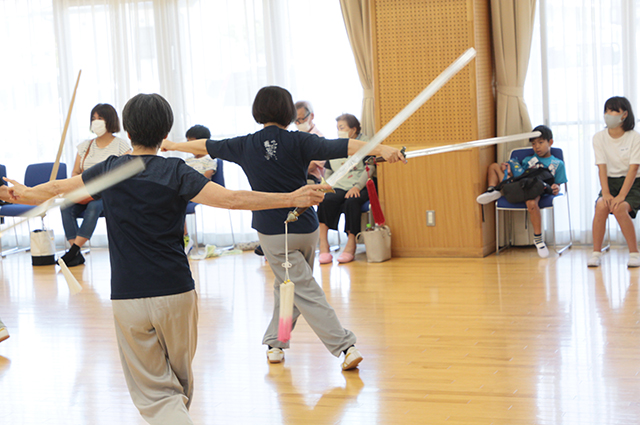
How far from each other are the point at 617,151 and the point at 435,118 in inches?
60.6

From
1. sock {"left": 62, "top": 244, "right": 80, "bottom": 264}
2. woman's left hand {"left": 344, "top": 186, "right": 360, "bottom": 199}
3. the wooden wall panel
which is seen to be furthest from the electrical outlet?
sock {"left": 62, "top": 244, "right": 80, "bottom": 264}

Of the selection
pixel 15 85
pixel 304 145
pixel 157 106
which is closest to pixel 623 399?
pixel 304 145

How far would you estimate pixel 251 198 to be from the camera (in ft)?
7.48

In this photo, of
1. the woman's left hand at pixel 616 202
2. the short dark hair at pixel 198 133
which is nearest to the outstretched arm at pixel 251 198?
the woman's left hand at pixel 616 202

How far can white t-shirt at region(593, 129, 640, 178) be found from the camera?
5492 mm

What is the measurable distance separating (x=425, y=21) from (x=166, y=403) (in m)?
4.69

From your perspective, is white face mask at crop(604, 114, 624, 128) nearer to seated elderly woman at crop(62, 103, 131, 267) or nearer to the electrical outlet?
the electrical outlet

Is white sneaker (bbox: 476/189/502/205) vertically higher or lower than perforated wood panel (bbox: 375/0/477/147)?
lower

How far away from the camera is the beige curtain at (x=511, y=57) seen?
626cm

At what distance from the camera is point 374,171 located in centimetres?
656

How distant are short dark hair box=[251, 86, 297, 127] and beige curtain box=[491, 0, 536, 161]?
3564 millimetres

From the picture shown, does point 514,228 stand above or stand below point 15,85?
below

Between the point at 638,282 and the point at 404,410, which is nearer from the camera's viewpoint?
the point at 404,410

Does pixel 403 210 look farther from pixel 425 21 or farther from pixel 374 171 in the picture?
pixel 425 21
